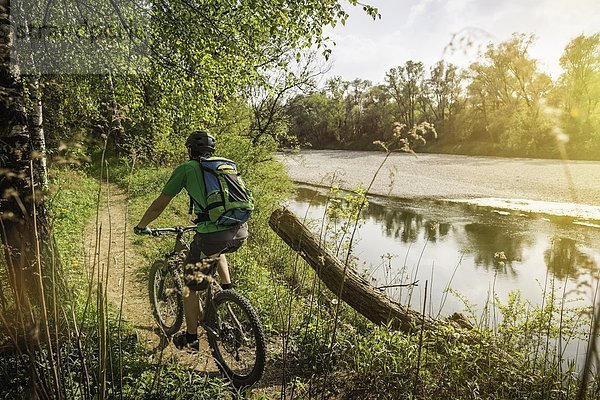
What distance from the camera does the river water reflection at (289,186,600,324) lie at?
7.96m

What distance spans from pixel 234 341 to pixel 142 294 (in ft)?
9.64

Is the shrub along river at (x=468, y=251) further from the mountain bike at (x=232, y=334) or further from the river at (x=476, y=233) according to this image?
the mountain bike at (x=232, y=334)

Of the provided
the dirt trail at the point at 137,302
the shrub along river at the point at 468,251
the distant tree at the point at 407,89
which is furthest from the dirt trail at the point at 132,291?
the distant tree at the point at 407,89

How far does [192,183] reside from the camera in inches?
136

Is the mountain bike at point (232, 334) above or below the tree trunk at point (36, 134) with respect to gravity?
below

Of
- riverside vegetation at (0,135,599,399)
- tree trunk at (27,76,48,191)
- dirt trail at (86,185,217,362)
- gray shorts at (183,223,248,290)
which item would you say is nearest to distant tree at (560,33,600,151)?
riverside vegetation at (0,135,599,399)

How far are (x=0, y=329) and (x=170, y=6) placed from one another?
4.30 metres

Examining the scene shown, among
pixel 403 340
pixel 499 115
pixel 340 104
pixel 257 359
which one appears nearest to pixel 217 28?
pixel 257 359

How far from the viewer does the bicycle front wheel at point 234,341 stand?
3.59 meters

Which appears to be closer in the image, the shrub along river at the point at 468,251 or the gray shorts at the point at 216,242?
the gray shorts at the point at 216,242

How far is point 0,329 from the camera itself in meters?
3.49

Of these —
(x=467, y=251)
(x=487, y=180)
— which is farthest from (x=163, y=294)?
Result: (x=487, y=180)

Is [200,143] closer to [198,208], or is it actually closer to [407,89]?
[198,208]

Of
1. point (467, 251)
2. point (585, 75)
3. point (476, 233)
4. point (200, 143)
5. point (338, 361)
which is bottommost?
point (467, 251)
